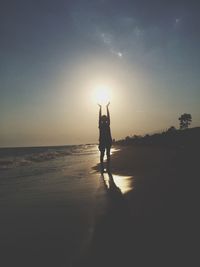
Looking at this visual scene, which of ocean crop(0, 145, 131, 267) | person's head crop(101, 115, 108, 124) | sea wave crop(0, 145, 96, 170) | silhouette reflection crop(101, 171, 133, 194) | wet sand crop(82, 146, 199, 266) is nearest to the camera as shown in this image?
wet sand crop(82, 146, 199, 266)

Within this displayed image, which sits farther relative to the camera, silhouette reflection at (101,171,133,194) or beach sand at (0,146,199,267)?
silhouette reflection at (101,171,133,194)

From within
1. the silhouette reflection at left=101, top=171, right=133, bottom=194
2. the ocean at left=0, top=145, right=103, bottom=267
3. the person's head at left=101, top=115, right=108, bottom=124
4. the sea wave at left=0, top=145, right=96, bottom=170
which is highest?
the person's head at left=101, top=115, right=108, bottom=124

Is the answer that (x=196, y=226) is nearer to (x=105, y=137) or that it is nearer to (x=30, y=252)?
(x=30, y=252)

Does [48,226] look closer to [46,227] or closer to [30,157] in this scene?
[46,227]

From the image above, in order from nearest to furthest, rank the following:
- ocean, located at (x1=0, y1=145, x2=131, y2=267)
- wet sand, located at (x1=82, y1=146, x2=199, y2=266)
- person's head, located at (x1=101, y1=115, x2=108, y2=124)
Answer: wet sand, located at (x1=82, y1=146, x2=199, y2=266), ocean, located at (x1=0, y1=145, x2=131, y2=267), person's head, located at (x1=101, y1=115, x2=108, y2=124)

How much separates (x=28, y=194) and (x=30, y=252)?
4383mm

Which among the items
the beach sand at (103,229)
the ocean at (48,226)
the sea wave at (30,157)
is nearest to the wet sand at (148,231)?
the beach sand at (103,229)

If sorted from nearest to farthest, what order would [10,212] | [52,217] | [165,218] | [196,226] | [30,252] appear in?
[30,252] → [196,226] → [165,218] → [52,217] → [10,212]

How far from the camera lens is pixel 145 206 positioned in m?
5.14

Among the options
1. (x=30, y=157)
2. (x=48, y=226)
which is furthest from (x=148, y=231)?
(x=30, y=157)

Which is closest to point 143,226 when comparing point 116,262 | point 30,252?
point 116,262

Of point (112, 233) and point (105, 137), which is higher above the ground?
point (105, 137)

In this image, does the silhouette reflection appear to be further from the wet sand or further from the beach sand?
the wet sand

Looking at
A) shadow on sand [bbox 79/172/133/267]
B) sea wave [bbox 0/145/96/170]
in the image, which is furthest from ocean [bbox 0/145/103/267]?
sea wave [bbox 0/145/96/170]
